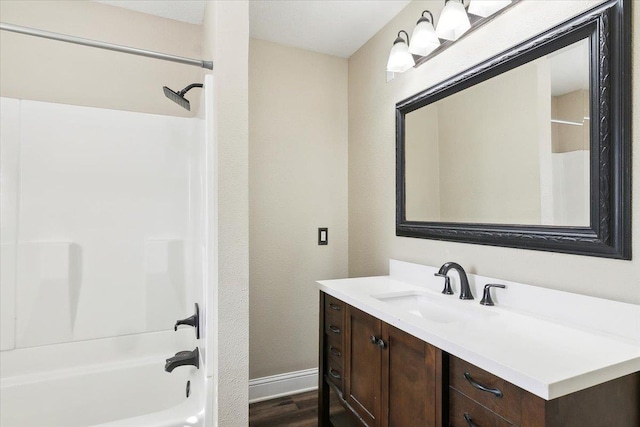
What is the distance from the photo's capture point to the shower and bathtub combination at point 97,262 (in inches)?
66.4

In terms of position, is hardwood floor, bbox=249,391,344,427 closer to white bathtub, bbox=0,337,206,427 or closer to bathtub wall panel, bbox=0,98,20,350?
white bathtub, bbox=0,337,206,427

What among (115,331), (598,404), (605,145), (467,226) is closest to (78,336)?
(115,331)

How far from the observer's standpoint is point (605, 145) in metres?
1.07

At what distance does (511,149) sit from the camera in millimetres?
1428

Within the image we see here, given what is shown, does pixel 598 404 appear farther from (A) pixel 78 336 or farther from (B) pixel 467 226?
(A) pixel 78 336

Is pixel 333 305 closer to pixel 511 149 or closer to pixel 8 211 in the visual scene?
pixel 511 149

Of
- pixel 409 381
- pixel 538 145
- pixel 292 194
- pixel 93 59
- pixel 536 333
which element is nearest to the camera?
pixel 536 333

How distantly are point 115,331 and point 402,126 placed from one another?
6.75 ft

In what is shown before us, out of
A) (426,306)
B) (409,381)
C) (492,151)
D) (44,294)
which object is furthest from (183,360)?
(492,151)

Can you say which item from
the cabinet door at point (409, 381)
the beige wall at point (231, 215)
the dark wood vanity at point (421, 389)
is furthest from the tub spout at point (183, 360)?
the cabinet door at point (409, 381)

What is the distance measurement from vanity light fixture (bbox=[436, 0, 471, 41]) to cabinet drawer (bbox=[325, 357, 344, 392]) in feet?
5.65

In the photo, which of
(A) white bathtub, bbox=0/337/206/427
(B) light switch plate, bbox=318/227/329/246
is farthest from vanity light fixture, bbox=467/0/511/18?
(A) white bathtub, bbox=0/337/206/427

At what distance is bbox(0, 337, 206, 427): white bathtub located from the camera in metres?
1.61

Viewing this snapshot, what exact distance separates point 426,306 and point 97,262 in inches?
70.8
